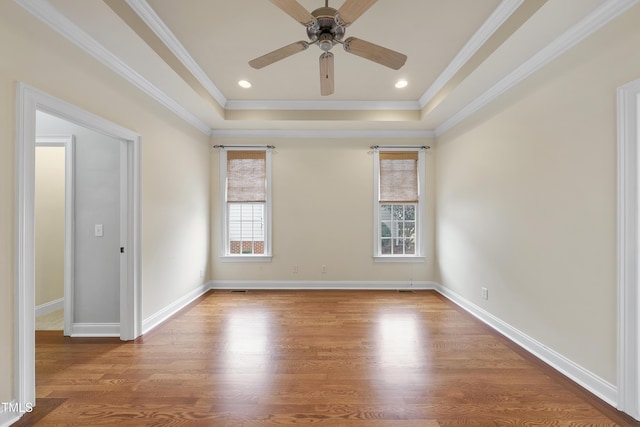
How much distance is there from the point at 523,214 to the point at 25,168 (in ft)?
12.9

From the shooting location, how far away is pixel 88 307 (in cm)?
293

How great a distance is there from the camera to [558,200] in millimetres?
2311

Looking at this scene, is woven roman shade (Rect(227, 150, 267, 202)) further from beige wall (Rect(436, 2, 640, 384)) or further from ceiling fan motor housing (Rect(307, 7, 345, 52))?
beige wall (Rect(436, 2, 640, 384))

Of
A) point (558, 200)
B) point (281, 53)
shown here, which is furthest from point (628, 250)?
point (281, 53)

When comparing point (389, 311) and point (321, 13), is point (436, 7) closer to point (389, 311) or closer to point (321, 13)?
point (321, 13)

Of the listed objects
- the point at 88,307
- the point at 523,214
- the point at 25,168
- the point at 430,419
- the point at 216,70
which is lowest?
the point at 430,419

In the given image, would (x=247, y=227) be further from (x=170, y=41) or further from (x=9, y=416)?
(x=9, y=416)

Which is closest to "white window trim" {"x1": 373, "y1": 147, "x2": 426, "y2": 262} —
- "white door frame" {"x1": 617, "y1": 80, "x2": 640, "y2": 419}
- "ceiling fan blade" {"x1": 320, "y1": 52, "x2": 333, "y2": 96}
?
"ceiling fan blade" {"x1": 320, "y1": 52, "x2": 333, "y2": 96}

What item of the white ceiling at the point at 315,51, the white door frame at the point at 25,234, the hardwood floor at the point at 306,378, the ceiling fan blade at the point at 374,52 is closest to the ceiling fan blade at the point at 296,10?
the ceiling fan blade at the point at 374,52

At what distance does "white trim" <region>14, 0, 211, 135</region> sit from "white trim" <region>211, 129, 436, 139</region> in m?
1.13

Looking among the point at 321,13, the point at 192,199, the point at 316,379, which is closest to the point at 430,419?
the point at 316,379

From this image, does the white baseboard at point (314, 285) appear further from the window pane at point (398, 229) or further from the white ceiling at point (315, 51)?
the white ceiling at point (315, 51)

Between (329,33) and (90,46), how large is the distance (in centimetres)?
192

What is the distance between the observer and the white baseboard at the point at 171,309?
3.08 metres
